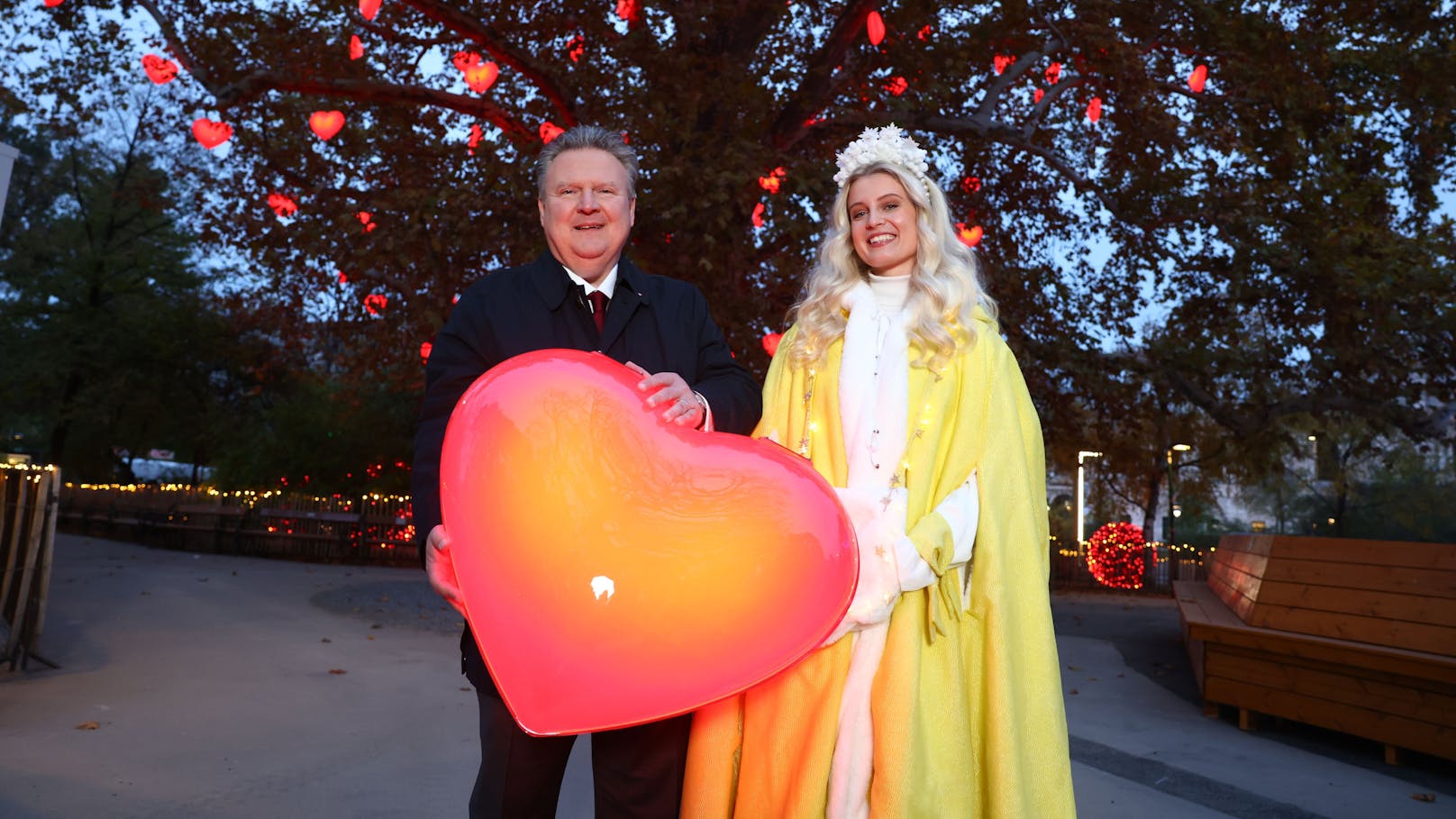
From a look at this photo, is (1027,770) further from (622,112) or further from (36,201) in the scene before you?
(36,201)

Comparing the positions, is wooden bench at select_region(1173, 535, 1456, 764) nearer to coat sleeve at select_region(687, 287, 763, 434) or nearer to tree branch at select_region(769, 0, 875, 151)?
coat sleeve at select_region(687, 287, 763, 434)

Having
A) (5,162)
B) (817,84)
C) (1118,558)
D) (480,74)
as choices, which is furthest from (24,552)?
(1118,558)

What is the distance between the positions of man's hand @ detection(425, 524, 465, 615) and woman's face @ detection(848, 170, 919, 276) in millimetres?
1241

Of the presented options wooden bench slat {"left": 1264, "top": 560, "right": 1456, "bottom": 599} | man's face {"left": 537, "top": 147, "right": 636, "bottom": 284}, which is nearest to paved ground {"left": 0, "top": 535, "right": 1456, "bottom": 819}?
wooden bench slat {"left": 1264, "top": 560, "right": 1456, "bottom": 599}

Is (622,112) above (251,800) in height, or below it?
above

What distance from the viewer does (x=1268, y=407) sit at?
12.0 meters

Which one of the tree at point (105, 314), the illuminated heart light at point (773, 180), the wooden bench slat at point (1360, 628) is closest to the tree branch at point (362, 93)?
the illuminated heart light at point (773, 180)

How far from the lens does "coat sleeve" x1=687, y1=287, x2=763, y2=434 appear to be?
2242 mm

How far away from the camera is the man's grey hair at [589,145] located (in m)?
2.28

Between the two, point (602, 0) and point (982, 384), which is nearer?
point (982, 384)

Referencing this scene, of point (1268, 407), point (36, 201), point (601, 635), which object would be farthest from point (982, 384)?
point (36, 201)

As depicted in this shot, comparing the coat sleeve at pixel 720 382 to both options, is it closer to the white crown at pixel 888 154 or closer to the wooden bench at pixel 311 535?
the white crown at pixel 888 154

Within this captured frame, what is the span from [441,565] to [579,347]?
593mm

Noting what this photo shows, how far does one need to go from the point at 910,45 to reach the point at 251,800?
8.95m
